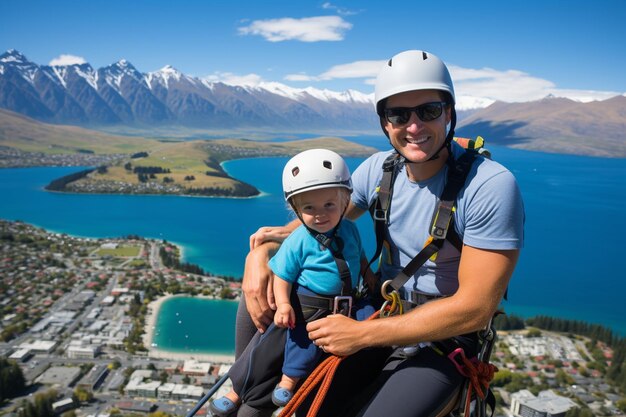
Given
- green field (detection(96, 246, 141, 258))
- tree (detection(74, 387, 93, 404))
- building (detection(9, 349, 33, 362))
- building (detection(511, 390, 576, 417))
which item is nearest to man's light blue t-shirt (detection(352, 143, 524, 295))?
building (detection(511, 390, 576, 417))

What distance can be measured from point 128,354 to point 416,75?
23126 mm

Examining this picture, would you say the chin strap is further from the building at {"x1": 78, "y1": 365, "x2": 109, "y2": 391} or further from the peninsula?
the peninsula

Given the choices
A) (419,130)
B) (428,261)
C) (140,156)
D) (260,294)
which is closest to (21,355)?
Result: (260,294)

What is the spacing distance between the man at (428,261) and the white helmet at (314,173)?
0.29m

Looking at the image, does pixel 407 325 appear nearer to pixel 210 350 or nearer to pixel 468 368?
pixel 468 368

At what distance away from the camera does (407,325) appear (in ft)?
6.01

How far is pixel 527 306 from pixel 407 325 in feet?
101

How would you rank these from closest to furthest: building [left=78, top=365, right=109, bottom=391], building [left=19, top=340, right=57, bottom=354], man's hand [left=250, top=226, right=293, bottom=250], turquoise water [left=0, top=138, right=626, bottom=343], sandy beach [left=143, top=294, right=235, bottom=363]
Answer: man's hand [left=250, top=226, right=293, bottom=250]
building [left=78, top=365, right=109, bottom=391]
sandy beach [left=143, top=294, right=235, bottom=363]
building [left=19, top=340, right=57, bottom=354]
turquoise water [left=0, top=138, right=626, bottom=343]

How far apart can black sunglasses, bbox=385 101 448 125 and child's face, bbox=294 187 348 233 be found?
0.41 metres

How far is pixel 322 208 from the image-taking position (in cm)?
209

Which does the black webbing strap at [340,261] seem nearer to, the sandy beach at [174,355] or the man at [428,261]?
the man at [428,261]

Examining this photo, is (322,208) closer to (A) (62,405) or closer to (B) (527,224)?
(A) (62,405)

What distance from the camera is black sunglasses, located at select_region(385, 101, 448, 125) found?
2.03 meters

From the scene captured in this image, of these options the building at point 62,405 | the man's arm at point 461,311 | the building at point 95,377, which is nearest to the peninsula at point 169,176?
the building at point 95,377
